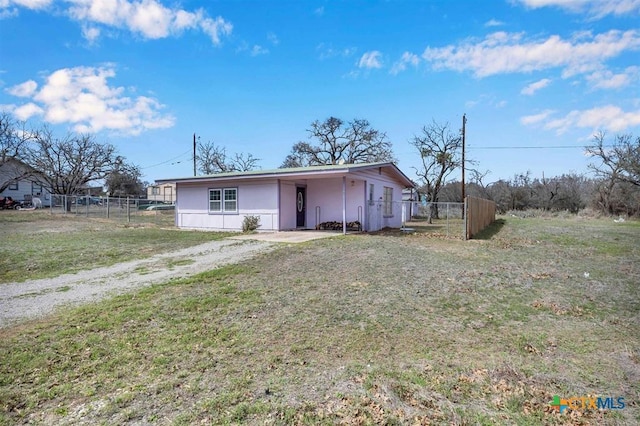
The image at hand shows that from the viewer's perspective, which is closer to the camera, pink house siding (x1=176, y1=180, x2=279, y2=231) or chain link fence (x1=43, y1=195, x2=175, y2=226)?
pink house siding (x1=176, y1=180, x2=279, y2=231)

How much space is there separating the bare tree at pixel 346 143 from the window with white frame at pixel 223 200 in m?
21.5

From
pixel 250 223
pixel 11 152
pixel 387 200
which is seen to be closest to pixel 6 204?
pixel 11 152

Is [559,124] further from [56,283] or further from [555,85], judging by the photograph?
[56,283]

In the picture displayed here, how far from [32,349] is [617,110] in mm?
33277

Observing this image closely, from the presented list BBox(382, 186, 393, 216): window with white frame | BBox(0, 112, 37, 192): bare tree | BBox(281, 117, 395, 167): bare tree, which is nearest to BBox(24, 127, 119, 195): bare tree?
BBox(0, 112, 37, 192): bare tree

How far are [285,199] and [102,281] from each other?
30.1 ft

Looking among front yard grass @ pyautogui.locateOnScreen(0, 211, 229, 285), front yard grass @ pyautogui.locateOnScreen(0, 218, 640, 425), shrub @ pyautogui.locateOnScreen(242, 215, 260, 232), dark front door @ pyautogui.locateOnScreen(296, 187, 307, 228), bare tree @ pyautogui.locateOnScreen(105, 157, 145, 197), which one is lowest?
front yard grass @ pyautogui.locateOnScreen(0, 218, 640, 425)

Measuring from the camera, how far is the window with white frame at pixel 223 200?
15.8m

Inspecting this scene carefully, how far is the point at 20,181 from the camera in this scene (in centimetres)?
3606

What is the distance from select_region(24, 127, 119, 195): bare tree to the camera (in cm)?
3347

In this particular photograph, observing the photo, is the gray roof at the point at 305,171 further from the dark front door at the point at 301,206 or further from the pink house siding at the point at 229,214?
the dark front door at the point at 301,206

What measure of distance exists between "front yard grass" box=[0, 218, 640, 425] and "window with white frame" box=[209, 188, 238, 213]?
9745 millimetres

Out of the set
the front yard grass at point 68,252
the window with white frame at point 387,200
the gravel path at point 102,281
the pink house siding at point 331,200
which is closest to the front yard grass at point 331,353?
the gravel path at point 102,281

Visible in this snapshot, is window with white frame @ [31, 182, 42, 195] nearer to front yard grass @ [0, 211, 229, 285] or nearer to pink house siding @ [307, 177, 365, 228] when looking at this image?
front yard grass @ [0, 211, 229, 285]
